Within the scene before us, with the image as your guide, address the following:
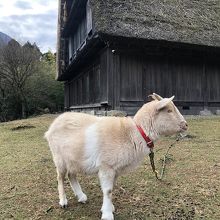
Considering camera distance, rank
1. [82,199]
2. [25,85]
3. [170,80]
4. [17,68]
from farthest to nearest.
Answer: [25,85]
[17,68]
[170,80]
[82,199]

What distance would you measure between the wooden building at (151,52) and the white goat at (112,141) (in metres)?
9.02

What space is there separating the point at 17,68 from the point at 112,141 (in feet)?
100

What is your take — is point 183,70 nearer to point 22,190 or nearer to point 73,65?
point 73,65

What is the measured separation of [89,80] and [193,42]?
6.47m

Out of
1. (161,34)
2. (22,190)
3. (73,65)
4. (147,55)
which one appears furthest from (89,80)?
(22,190)

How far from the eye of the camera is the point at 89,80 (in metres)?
19.1

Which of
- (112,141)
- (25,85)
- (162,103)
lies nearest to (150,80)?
(162,103)

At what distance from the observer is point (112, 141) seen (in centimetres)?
425

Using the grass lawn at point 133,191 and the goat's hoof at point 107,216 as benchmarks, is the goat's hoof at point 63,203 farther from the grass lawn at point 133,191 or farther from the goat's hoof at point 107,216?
the goat's hoof at point 107,216

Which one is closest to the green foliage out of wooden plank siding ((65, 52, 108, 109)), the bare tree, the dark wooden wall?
the bare tree

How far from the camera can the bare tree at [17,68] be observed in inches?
1309

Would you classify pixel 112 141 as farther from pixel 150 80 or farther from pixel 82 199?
pixel 150 80

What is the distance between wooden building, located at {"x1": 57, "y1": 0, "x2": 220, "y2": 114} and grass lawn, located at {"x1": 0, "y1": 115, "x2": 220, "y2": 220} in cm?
699

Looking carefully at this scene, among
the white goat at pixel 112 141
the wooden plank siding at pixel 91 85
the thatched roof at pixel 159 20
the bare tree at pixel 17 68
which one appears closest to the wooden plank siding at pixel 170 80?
the wooden plank siding at pixel 91 85
